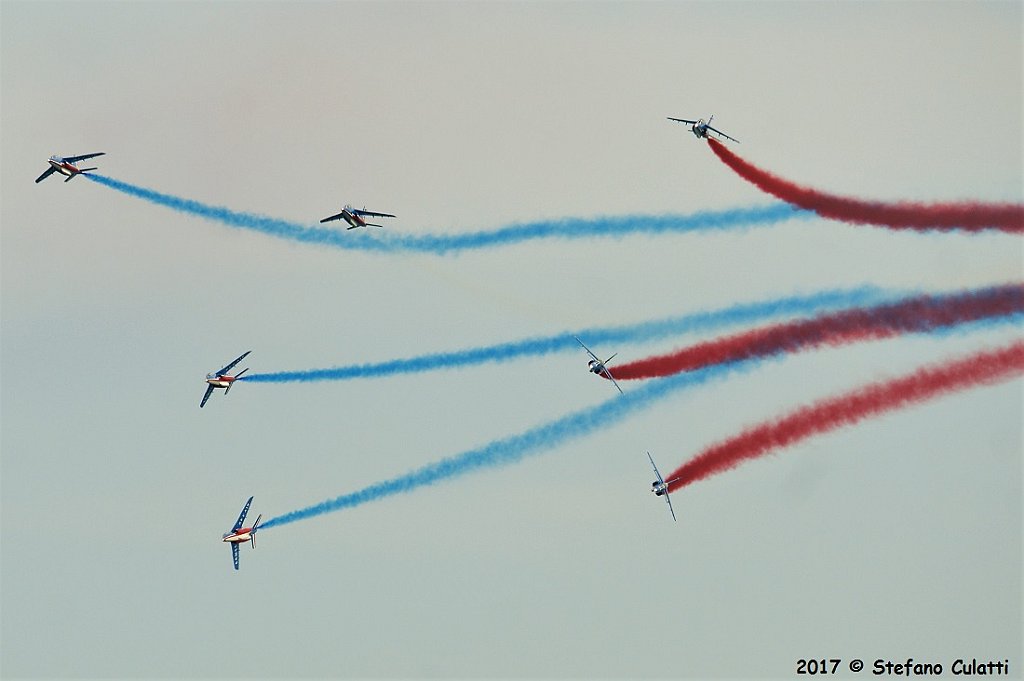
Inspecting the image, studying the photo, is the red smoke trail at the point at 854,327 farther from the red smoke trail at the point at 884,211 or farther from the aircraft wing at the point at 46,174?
the aircraft wing at the point at 46,174

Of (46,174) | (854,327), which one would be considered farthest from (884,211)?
(46,174)

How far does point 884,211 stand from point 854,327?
5135mm

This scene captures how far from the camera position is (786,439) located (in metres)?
55.5

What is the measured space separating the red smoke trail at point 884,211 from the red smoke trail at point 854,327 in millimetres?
3033

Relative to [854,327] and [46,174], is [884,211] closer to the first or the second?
[854,327]

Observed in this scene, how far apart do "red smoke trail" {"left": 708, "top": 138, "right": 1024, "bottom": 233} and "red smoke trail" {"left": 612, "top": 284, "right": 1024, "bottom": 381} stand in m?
3.03

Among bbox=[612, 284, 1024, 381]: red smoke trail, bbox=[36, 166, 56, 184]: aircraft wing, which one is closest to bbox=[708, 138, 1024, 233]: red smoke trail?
bbox=[612, 284, 1024, 381]: red smoke trail

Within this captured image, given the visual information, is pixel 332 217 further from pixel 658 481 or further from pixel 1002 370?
pixel 1002 370

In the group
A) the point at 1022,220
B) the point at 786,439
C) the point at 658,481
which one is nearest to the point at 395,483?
the point at 658,481

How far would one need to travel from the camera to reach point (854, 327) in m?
55.5

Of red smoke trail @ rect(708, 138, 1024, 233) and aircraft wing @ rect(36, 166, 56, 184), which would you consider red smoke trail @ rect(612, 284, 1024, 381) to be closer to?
red smoke trail @ rect(708, 138, 1024, 233)

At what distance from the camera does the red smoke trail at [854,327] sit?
53500mm

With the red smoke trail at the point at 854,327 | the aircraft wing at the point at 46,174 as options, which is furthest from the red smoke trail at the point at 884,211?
the aircraft wing at the point at 46,174

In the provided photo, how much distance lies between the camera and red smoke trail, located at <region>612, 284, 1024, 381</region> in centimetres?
5350
